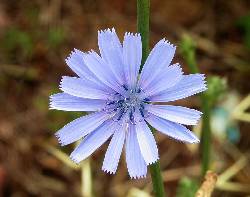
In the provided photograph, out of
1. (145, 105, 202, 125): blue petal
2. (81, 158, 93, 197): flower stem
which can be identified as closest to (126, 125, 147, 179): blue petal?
(145, 105, 202, 125): blue petal

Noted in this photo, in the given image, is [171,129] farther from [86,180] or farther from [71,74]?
[71,74]

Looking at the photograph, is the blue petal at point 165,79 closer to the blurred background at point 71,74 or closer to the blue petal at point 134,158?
the blue petal at point 134,158

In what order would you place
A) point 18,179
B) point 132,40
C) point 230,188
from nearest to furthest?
point 132,40, point 230,188, point 18,179

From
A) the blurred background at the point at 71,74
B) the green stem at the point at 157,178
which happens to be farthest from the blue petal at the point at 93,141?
the blurred background at the point at 71,74

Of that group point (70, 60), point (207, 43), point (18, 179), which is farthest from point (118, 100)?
point (207, 43)

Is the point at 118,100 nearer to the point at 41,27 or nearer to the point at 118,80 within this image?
the point at 118,80

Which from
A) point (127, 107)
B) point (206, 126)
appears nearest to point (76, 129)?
point (127, 107)
